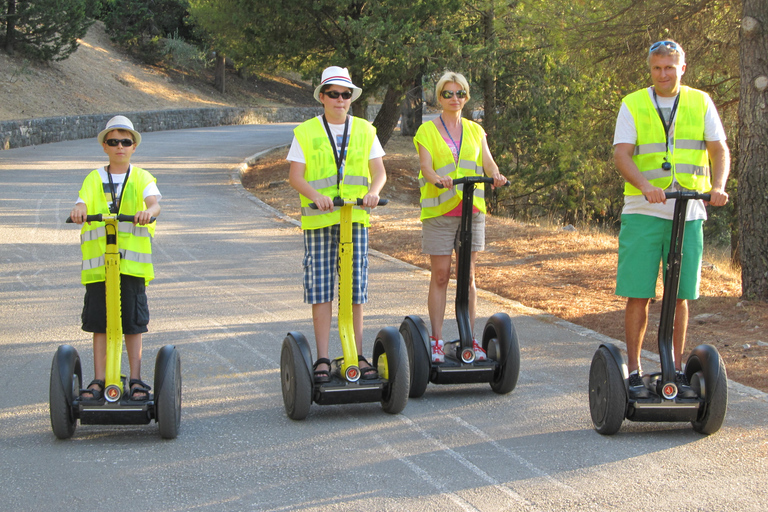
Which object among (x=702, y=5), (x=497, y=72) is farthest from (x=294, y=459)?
(x=497, y=72)

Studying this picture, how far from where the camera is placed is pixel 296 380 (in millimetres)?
4910

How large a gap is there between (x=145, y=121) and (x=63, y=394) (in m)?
31.1

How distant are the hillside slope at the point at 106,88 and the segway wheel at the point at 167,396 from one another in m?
25.1

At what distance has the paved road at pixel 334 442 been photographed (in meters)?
4.04

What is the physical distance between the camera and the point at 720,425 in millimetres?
4766

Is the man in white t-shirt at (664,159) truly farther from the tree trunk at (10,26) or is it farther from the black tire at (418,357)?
the tree trunk at (10,26)

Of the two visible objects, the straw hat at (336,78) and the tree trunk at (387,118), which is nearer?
the straw hat at (336,78)

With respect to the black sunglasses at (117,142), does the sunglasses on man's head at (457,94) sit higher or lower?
higher

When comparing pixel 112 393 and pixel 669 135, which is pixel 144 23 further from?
pixel 669 135

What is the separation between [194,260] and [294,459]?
621 cm

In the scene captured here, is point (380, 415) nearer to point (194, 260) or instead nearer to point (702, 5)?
point (194, 260)

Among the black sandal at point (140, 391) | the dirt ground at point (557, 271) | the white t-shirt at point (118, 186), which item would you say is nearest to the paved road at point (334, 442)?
the black sandal at point (140, 391)

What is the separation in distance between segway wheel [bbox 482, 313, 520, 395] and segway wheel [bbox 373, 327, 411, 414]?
72cm

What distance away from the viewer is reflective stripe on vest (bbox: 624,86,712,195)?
16.1ft
